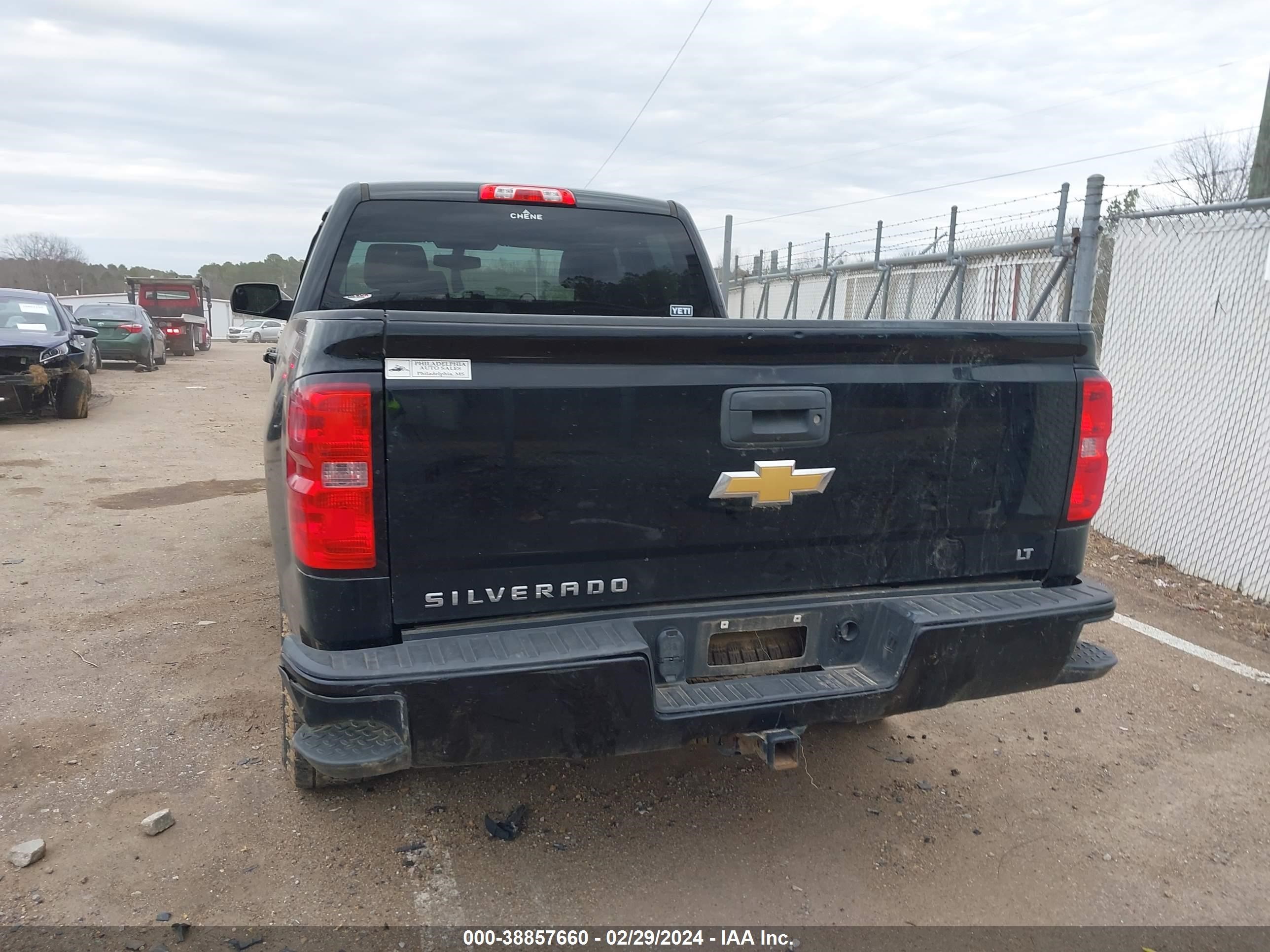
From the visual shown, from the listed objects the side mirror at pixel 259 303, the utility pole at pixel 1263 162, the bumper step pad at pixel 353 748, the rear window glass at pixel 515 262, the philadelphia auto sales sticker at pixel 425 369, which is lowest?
the bumper step pad at pixel 353 748

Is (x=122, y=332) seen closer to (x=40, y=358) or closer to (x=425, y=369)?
(x=40, y=358)

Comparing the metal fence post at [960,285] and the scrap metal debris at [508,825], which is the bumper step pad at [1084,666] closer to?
the scrap metal debris at [508,825]

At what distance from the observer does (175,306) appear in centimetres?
3011

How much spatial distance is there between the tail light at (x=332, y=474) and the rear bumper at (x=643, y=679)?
0.26 metres

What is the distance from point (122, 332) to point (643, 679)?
69.2 ft

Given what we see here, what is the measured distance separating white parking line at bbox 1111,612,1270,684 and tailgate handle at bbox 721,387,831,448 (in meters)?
2.76

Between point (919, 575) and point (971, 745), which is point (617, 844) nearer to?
point (919, 575)

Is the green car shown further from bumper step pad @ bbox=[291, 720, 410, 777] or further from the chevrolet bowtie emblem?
the chevrolet bowtie emblem

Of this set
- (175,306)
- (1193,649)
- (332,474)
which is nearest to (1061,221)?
(1193,649)

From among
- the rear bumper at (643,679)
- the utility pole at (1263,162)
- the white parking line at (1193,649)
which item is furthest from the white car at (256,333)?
the rear bumper at (643,679)

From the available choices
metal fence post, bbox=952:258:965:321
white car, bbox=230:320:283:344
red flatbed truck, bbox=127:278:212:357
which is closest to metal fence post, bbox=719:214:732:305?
metal fence post, bbox=952:258:965:321

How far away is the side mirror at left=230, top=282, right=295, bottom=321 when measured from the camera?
15.4 ft

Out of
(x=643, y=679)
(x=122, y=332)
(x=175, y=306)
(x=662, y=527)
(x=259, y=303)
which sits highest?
(x=259, y=303)

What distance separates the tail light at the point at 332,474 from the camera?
2064 mm
